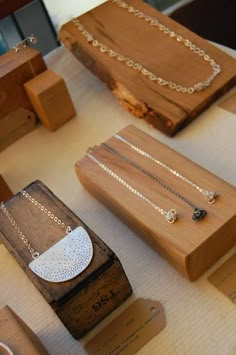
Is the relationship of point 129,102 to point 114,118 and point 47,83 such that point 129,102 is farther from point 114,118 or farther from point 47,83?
point 47,83

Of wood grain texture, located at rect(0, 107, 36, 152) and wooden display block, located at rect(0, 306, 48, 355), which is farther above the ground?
wood grain texture, located at rect(0, 107, 36, 152)

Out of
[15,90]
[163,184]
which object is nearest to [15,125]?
[15,90]

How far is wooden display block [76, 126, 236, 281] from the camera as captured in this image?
675 millimetres

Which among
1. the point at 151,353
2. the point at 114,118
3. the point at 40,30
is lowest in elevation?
the point at 151,353

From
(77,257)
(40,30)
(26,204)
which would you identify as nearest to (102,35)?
(40,30)

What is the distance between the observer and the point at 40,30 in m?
1.31

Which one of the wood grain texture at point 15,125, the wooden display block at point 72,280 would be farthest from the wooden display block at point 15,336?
the wood grain texture at point 15,125

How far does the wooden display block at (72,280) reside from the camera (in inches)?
24.5

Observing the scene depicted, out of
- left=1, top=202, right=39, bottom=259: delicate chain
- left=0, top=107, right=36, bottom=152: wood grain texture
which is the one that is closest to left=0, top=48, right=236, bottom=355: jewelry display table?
left=0, top=107, right=36, bottom=152: wood grain texture

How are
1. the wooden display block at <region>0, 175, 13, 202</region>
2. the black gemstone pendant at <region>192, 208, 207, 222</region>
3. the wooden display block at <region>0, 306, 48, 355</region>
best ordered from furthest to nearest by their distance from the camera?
the wooden display block at <region>0, 175, 13, 202</region> → the black gemstone pendant at <region>192, 208, 207, 222</region> → the wooden display block at <region>0, 306, 48, 355</region>

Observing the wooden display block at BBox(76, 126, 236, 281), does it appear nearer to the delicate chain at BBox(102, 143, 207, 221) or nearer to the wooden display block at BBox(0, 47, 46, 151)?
the delicate chain at BBox(102, 143, 207, 221)

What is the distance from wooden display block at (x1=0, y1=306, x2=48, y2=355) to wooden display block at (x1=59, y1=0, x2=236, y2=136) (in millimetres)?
485

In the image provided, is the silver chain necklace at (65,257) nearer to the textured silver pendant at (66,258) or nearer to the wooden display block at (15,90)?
the textured silver pendant at (66,258)

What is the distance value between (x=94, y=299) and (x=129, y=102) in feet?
1.58
